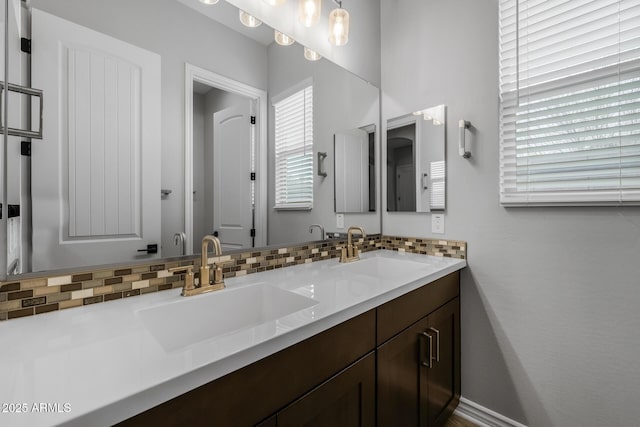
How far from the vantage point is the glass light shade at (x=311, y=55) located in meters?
1.54

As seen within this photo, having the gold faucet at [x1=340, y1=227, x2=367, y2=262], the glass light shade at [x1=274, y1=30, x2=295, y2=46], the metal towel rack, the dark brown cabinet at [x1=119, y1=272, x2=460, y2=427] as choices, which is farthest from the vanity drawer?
the glass light shade at [x1=274, y1=30, x2=295, y2=46]

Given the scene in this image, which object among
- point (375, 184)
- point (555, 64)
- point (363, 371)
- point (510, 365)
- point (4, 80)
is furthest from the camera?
point (375, 184)

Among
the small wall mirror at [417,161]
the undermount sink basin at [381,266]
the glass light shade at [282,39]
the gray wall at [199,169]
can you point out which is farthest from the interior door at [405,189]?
the gray wall at [199,169]

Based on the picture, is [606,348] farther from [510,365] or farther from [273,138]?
[273,138]

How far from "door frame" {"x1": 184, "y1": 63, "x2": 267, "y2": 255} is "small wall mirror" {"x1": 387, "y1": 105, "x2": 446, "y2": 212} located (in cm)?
88

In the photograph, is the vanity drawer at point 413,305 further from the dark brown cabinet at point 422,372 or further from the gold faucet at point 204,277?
the gold faucet at point 204,277

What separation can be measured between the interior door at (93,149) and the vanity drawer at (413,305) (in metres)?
0.85

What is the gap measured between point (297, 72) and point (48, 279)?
135 cm

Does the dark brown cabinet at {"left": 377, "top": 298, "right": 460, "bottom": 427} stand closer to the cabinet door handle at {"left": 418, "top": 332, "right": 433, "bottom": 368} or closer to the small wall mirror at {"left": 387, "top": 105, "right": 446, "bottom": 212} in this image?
the cabinet door handle at {"left": 418, "top": 332, "right": 433, "bottom": 368}

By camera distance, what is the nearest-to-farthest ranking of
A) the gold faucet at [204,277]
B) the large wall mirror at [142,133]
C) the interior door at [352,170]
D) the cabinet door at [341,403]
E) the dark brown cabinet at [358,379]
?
the dark brown cabinet at [358,379], the cabinet door at [341,403], the large wall mirror at [142,133], the gold faucet at [204,277], the interior door at [352,170]

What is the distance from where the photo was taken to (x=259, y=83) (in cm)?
136

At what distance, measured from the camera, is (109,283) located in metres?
0.91

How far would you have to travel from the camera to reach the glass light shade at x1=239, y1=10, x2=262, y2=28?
4.24 feet

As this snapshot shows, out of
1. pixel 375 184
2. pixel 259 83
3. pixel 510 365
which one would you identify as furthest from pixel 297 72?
pixel 510 365
